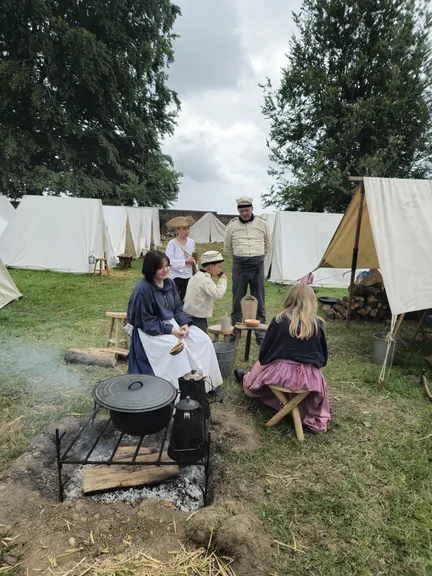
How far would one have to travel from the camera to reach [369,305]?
20.8 feet

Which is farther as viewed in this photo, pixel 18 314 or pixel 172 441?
pixel 18 314

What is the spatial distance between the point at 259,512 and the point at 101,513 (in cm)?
88

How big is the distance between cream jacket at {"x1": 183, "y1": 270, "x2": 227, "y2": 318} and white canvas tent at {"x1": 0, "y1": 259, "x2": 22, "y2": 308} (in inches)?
169

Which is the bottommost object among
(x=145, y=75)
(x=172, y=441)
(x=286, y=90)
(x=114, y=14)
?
(x=172, y=441)

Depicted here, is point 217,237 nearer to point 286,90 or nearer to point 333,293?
point 286,90

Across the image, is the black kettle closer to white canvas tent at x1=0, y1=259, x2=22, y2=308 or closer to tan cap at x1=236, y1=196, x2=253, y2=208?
tan cap at x1=236, y1=196, x2=253, y2=208

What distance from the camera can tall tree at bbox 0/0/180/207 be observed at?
1399cm

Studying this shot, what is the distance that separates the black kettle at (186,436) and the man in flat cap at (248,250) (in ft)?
8.24

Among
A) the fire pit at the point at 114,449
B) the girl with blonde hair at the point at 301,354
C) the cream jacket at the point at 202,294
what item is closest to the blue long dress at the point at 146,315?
the cream jacket at the point at 202,294

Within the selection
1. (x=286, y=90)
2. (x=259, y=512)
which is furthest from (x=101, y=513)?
(x=286, y=90)

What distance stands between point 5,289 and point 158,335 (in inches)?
190

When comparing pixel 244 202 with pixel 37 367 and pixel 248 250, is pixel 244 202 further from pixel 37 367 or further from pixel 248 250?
pixel 37 367

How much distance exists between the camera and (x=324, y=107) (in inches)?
587

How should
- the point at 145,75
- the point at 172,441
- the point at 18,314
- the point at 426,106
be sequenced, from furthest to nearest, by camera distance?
the point at 145,75, the point at 426,106, the point at 18,314, the point at 172,441
